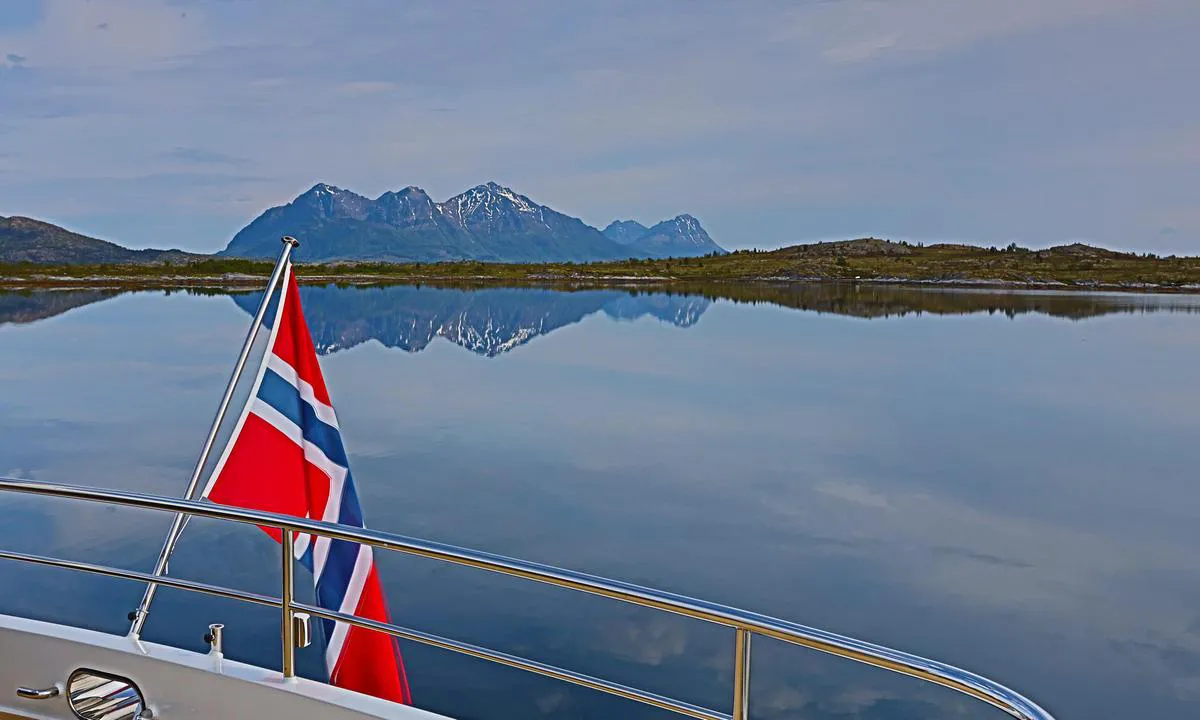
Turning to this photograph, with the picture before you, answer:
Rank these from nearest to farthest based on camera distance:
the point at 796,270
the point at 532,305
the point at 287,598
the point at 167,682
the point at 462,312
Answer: the point at 287,598 < the point at 167,682 < the point at 462,312 < the point at 532,305 < the point at 796,270

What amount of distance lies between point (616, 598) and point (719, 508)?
37.1ft

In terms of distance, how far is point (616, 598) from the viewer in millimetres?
2586

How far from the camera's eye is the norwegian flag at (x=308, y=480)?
4383 millimetres

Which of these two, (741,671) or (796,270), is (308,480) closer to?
(741,671)

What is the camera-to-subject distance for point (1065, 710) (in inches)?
293

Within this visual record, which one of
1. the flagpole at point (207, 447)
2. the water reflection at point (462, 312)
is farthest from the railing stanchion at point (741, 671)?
the water reflection at point (462, 312)

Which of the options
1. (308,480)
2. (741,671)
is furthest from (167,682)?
(741,671)

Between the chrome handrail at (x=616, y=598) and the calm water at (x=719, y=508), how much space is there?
4368 mm

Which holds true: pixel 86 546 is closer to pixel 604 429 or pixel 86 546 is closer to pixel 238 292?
pixel 604 429

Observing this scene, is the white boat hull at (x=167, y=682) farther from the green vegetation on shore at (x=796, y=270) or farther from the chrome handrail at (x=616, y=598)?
the green vegetation on shore at (x=796, y=270)

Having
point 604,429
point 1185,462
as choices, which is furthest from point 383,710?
point 1185,462

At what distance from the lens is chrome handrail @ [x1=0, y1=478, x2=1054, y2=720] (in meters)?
2.33

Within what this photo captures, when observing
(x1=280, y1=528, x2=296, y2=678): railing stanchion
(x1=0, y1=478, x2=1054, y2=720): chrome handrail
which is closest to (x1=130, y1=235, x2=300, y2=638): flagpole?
(x1=0, y1=478, x2=1054, y2=720): chrome handrail

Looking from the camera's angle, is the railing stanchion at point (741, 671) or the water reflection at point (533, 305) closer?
the railing stanchion at point (741, 671)
